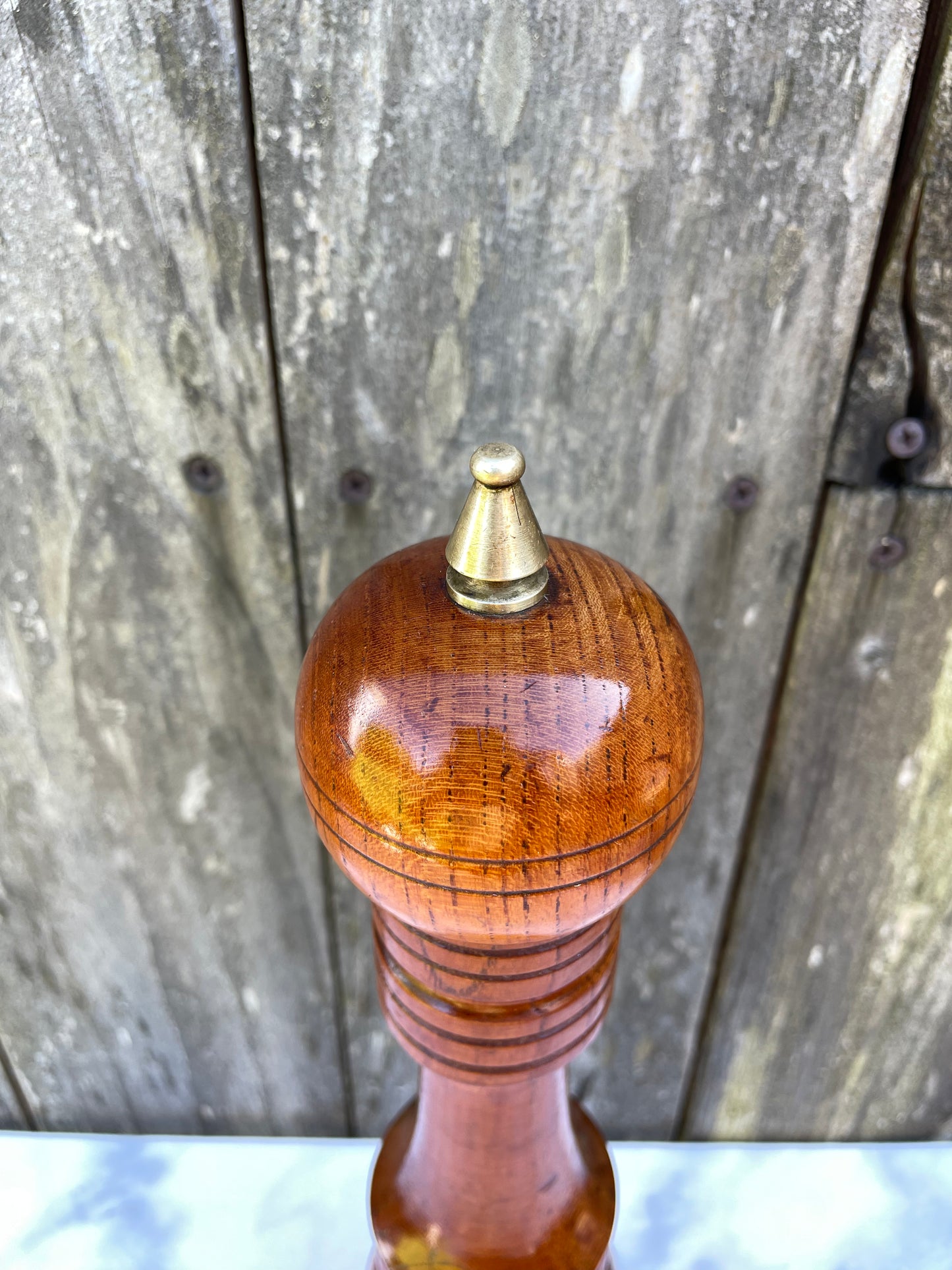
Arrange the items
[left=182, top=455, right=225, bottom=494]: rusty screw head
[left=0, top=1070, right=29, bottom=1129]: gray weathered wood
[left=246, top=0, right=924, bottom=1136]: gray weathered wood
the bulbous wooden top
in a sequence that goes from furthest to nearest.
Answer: [left=0, top=1070, right=29, bottom=1129]: gray weathered wood
[left=182, top=455, right=225, bottom=494]: rusty screw head
[left=246, top=0, right=924, bottom=1136]: gray weathered wood
the bulbous wooden top

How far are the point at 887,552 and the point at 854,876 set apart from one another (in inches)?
10.3

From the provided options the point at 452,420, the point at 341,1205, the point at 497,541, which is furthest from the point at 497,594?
the point at 341,1205

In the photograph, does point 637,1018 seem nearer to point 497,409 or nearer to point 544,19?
point 497,409

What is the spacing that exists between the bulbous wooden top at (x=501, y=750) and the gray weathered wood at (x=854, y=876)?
256mm

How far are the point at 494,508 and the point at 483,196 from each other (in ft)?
0.68

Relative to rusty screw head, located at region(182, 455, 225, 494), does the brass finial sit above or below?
above

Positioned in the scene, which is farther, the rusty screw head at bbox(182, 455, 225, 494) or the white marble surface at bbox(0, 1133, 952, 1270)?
the white marble surface at bbox(0, 1133, 952, 1270)

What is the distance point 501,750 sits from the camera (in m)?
0.33

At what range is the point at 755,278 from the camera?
1.60 ft

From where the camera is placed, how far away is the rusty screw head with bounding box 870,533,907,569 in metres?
0.56

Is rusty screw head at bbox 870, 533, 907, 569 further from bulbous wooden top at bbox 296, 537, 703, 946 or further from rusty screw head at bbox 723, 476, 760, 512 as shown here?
bulbous wooden top at bbox 296, 537, 703, 946

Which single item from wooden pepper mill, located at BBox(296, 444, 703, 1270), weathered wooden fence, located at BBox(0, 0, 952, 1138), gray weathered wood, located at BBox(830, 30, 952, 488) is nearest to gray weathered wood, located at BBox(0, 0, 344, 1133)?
weathered wooden fence, located at BBox(0, 0, 952, 1138)

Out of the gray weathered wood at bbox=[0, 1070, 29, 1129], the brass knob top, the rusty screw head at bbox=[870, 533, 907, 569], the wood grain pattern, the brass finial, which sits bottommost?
the gray weathered wood at bbox=[0, 1070, 29, 1129]

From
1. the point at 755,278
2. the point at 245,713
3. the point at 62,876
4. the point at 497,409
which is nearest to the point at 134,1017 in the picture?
the point at 62,876
